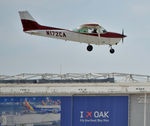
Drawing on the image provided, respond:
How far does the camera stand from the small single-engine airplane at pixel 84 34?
47.1 m

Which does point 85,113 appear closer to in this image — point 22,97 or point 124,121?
point 124,121

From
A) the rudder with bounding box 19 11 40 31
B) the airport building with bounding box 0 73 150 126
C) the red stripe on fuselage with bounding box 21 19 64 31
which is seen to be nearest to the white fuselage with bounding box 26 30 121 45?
the red stripe on fuselage with bounding box 21 19 64 31

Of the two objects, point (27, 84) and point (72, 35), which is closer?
point (27, 84)

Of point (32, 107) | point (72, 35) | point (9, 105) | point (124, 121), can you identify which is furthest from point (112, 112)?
point (72, 35)

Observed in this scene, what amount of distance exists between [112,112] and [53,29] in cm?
1587

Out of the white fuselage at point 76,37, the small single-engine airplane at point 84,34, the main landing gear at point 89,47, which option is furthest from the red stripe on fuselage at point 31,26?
the main landing gear at point 89,47

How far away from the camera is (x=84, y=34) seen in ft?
155

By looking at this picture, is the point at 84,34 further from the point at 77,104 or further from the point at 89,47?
the point at 77,104

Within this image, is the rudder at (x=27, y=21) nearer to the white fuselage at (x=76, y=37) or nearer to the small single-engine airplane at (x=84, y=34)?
the small single-engine airplane at (x=84, y=34)

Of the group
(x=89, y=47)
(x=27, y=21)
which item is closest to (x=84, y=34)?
(x=89, y=47)

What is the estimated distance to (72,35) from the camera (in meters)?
47.8

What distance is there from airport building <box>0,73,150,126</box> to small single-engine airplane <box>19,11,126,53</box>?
8846mm

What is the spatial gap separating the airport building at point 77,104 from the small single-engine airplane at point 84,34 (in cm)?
885

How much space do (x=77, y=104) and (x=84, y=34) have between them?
40.3 ft
